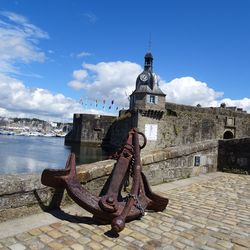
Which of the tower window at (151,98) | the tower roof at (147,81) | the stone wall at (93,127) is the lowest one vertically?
the stone wall at (93,127)

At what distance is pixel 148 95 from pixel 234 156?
26.5 m

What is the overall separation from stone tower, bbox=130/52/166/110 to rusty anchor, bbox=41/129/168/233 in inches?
1177

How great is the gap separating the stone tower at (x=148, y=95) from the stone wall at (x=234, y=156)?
81.8 feet

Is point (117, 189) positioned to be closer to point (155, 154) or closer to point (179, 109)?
point (155, 154)

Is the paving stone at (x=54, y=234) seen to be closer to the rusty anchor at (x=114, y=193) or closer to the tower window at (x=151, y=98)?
the rusty anchor at (x=114, y=193)

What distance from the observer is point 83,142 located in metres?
49.2

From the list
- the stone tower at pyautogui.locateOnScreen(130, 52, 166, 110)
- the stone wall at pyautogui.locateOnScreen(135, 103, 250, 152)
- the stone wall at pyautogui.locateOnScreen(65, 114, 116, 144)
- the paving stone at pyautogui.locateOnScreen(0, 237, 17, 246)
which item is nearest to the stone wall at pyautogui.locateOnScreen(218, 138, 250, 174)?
the paving stone at pyautogui.locateOnScreen(0, 237, 17, 246)

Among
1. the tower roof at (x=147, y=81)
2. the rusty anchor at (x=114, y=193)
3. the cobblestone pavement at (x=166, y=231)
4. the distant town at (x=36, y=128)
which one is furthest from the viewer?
the distant town at (x=36, y=128)

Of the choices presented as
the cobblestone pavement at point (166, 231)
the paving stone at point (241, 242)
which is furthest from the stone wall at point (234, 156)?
the paving stone at point (241, 242)

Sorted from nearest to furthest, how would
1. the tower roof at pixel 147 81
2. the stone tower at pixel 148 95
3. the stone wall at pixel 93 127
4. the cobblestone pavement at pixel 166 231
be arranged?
the cobblestone pavement at pixel 166 231
the stone tower at pixel 148 95
the tower roof at pixel 147 81
the stone wall at pixel 93 127

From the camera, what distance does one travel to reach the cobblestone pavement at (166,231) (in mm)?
3051

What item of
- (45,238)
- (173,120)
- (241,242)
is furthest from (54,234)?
(173,120)

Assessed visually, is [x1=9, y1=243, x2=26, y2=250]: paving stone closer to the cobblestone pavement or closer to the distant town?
the cobblestone pavement

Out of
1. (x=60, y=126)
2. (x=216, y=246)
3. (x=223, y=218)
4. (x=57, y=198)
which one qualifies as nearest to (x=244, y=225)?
(x=223, y=218)
